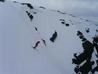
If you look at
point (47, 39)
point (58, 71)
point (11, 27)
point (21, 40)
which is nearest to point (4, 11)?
point (11, 27)

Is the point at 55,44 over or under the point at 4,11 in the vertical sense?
under

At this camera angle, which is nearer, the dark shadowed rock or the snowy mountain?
the snowy mountain

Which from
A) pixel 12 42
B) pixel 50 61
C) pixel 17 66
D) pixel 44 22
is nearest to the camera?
pixel 17 66

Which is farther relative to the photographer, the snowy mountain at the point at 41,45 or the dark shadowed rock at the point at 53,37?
the dark shadowed rock at the point at 53,37

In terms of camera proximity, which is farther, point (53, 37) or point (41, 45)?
point (53, 37)

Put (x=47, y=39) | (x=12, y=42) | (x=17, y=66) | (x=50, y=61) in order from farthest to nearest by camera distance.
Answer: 1. (x=47, y=39)
2. (x=50, y=61)
3. (x=12, y=42)
4. (x=17, y=66)

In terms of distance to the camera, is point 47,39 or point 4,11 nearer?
point 4,11

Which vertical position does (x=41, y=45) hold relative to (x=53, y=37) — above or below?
above

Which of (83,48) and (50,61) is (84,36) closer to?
(83,48)
